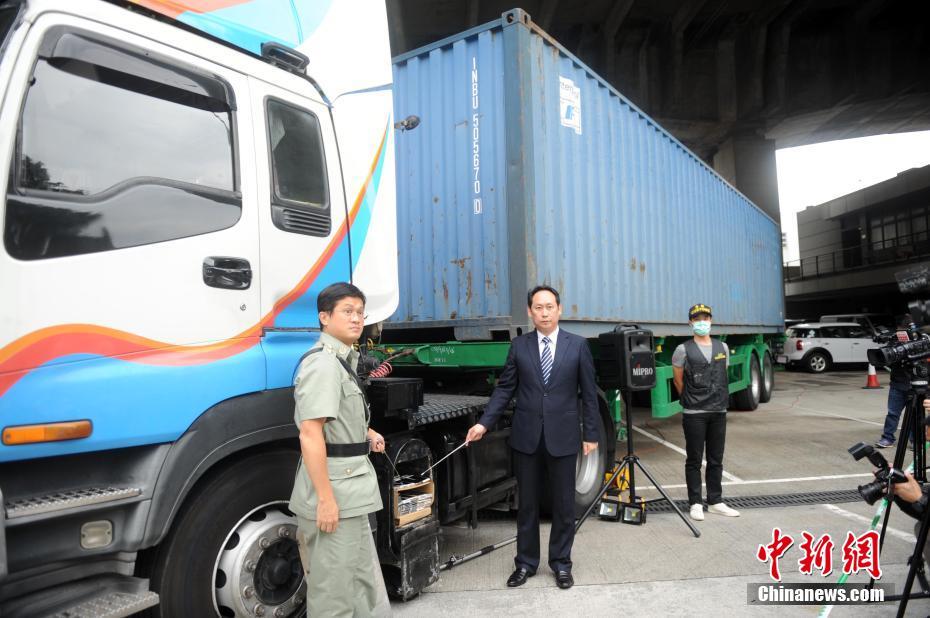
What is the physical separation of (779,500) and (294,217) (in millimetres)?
4774

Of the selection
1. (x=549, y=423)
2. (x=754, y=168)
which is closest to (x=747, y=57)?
(x=754, y=168)

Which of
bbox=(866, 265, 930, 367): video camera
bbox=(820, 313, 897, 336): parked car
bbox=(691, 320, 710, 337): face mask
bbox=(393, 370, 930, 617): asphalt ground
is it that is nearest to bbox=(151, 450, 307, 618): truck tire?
bbox=(393, 370, 930, 617): asphalt ground

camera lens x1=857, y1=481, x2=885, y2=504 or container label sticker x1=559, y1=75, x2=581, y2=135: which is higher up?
container label sticker x1=559, y1=75, x2=581, y2=135

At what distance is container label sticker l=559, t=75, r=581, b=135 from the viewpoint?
15.3 feet

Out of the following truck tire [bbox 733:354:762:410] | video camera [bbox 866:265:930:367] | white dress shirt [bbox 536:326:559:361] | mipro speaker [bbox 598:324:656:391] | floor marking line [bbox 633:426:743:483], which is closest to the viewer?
video camera [bbox 866:265:930:367]

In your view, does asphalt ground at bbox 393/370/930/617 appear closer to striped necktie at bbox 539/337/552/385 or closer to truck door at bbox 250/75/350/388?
striped necktie at bbox 539/337/552/385

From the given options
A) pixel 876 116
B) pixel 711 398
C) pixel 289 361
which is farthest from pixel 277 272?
pixel 876 116

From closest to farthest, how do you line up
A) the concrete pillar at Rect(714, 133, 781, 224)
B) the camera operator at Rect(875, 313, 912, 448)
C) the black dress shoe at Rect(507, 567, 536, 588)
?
1. the black dress shoe at Rect(507, 567, 536, 588)
2. the camera operator at Rect(875, 313, 912, 448)
3. the concrete pillar at Rect(714, 133, 781, 224)

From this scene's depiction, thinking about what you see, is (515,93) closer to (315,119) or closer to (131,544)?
(315,119)

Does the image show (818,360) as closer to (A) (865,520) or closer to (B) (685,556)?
(A) (865,520)

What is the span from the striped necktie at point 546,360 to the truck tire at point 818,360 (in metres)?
18.2

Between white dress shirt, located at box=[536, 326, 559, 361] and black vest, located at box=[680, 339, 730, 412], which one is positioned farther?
black vest, located at box=[680, 339, 730, 412]

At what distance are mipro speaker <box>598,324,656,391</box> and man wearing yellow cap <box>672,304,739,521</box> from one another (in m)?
0.56

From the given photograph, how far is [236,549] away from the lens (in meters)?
2.33
